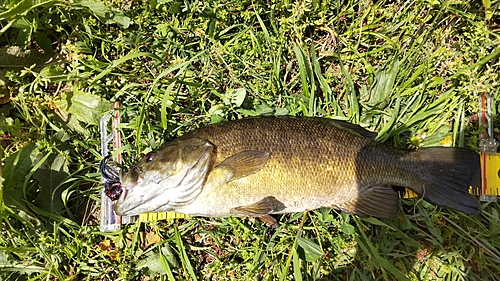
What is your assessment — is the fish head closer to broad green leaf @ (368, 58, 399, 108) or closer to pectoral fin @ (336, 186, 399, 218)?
pectoral fin @ (336, 186, 399, 218)

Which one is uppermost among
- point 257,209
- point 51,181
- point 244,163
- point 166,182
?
point 244,163

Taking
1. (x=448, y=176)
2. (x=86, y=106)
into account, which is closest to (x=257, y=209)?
(x=448, y=176)

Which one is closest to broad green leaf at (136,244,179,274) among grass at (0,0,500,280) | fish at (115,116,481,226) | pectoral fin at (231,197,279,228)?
grass at (0,0,500,280)

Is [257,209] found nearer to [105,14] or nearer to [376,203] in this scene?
[376,203]

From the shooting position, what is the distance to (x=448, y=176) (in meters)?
2.89

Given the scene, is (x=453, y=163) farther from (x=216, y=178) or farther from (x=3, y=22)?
(x=3, y=22)

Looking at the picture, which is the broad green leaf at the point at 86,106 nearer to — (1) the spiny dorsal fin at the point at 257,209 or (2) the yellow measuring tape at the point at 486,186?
(2) the yellow measuring tape at the point at 486,186

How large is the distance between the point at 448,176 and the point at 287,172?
1.31 meters

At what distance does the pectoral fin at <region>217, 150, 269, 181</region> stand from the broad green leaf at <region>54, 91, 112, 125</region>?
1301mm

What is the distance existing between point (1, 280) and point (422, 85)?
3.99m

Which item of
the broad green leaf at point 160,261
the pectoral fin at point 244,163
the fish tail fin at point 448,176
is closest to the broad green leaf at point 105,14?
the pectoral fin at point 244,163

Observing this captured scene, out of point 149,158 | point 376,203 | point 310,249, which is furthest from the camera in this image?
point 310,249

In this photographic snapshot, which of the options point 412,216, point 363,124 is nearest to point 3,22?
point 363,124

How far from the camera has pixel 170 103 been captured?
3.26 meters
